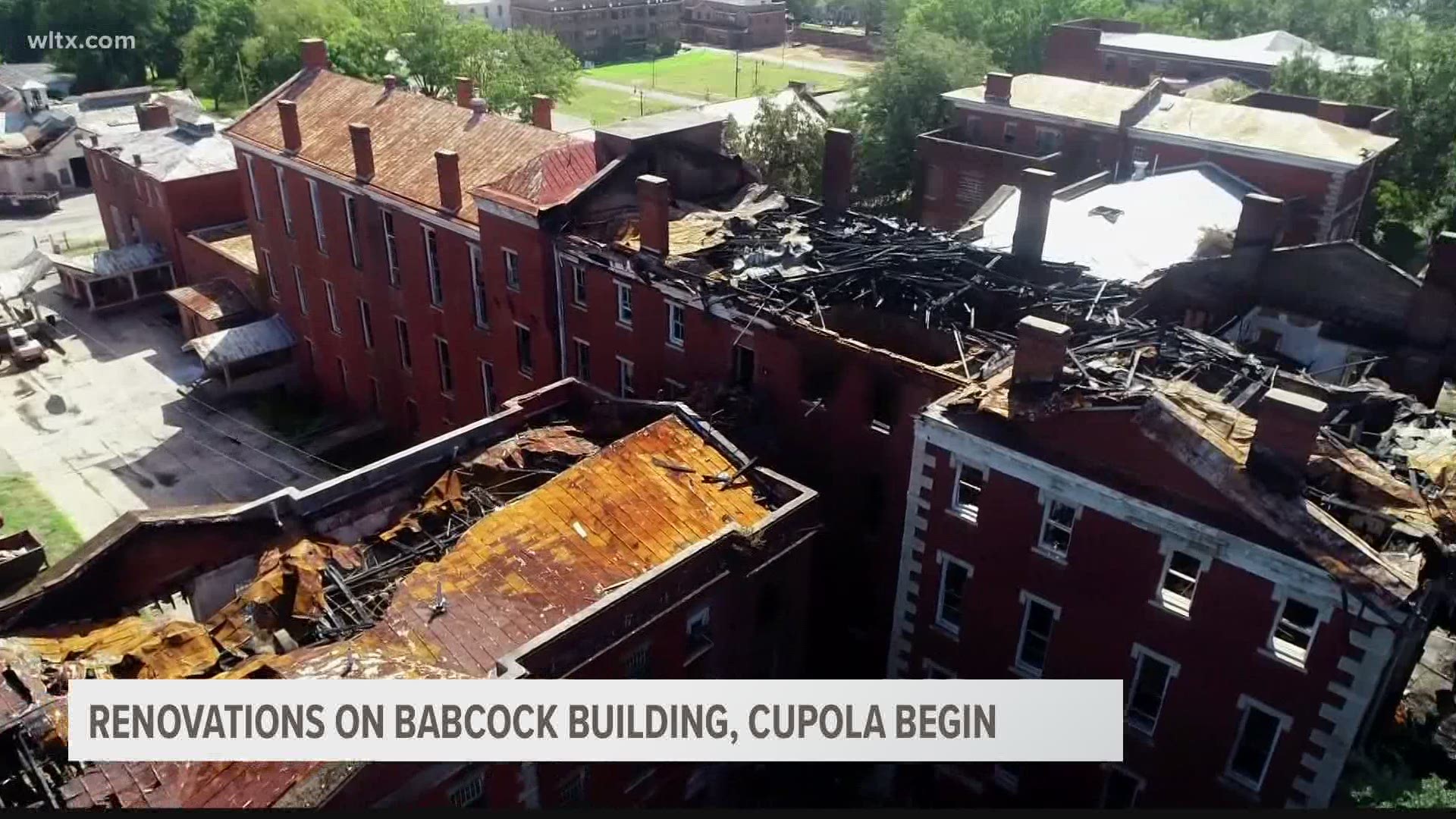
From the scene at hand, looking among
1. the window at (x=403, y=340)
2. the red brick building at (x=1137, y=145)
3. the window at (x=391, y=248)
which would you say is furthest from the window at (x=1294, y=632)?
the window at (x=403, y=340)

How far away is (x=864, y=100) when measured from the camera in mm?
66125

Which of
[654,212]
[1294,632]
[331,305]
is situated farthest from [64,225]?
[1294,632]

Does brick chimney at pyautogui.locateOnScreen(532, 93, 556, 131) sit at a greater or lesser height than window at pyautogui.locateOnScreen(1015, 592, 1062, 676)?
greater

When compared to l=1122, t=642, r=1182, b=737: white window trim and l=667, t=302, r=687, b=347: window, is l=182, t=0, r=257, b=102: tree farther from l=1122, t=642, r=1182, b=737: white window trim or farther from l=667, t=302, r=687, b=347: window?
l=1122, t=642, r=1182, b=737: white window trim

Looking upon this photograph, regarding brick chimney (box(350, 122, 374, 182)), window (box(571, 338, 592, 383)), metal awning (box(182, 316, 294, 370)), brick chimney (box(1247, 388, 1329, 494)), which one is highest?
brick chimney (box(1247, 388, 1329, 494))

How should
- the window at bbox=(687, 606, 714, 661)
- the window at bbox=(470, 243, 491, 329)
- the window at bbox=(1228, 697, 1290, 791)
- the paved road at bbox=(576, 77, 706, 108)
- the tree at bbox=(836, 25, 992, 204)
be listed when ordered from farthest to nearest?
the paved road at bbox=(576, 77, 706, 108), the tree at bbox=(836, 25, 992, 204), the window at bbox=(470, 243, 491, 329), the window at bbox=(687, 606, 714, 661), the window at bbox=(1228, 697, 1290, 791)

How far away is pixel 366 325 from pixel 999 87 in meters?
34.8

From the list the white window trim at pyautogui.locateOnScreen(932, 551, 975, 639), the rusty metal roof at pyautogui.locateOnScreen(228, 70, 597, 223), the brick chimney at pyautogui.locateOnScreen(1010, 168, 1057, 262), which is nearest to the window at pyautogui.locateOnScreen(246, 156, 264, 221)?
the rusty metal roof at pyautogui.locateOnScreen(228, 70, 597, 223)

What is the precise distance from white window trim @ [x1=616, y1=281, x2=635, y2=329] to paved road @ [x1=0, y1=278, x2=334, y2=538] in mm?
19638

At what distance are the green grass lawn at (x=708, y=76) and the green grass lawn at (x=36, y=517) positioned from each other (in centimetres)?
8674

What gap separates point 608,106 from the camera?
375 ft

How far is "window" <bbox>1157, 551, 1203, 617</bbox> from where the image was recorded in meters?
21.2

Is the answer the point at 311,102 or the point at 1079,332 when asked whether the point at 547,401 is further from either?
the point at 311,102

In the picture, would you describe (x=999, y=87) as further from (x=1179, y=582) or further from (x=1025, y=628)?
(x=1179, y=582)
